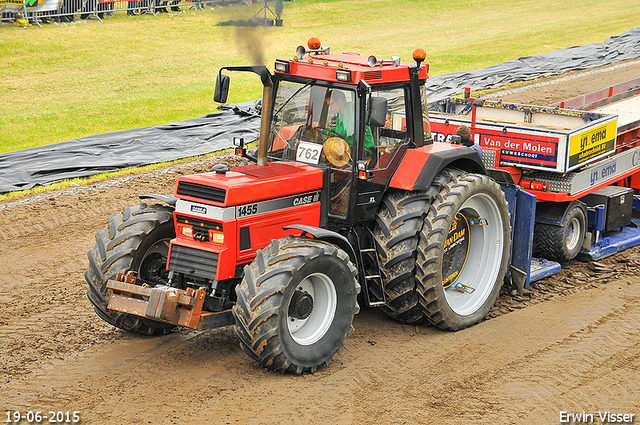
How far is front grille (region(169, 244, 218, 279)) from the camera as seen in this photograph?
257 inches

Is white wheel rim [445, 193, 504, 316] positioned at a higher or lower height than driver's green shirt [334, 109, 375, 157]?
lower

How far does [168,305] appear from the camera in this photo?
6.17 m

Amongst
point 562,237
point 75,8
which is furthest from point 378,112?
point 75,8

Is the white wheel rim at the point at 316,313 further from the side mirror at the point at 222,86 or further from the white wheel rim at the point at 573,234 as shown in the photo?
the white wheel rim at the point at 573,234

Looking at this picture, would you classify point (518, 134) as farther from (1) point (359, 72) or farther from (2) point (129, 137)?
(2) point (129, 137)

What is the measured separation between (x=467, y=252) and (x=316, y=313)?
2.33 meters

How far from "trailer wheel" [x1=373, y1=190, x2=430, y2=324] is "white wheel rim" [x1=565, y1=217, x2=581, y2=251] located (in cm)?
319

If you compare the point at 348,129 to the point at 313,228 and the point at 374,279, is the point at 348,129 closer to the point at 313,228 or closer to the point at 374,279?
the point at 313,228

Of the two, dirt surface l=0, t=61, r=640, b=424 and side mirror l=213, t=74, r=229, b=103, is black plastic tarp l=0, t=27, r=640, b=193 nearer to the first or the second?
dirt surface l=0, t=61, r=640, b=424

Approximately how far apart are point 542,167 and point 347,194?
3.16m

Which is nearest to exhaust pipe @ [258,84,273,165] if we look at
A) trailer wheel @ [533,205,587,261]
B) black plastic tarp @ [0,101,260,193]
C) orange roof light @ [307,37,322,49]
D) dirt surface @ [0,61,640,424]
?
orange roof light @ [307,37,322,49]

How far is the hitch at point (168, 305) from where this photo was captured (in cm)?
618

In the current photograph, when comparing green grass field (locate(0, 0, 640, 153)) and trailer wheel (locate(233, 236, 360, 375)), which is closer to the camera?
trailer wheel (locate(233, 236, 360, 375))

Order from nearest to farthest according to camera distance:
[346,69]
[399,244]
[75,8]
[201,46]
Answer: [346,69]
[399,244]
[201,46]
[75,8]
